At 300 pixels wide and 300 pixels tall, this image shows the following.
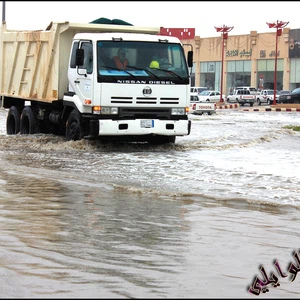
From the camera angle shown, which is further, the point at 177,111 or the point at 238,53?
the point at 238,53

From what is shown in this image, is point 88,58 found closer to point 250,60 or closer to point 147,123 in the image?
point 147,123

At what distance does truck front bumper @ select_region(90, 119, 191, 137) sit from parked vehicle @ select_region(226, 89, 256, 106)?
49627mm

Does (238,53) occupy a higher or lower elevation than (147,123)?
higher

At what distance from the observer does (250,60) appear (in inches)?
3327

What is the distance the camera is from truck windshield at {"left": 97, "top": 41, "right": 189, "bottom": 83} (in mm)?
16422

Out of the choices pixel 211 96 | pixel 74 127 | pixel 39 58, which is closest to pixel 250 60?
pixel 211 96

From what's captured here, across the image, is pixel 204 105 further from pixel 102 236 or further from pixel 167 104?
pixel 102 236

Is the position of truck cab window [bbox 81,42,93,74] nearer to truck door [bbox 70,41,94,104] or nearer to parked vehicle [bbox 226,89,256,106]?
truck door [bbox 70,41,94,104]

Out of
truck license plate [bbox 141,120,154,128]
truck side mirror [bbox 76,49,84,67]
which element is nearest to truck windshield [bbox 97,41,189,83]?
truck side mirror [bbox 76,49,84,67]

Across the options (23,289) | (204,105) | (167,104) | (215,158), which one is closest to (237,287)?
(23,289)

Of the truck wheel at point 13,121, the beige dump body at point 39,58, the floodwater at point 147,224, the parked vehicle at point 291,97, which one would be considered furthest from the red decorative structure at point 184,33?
the floodwater at point 147,224

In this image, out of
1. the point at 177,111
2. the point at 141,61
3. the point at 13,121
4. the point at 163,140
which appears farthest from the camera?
the point at 13,121

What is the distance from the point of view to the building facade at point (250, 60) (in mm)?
80000

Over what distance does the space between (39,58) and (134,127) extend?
398cm
